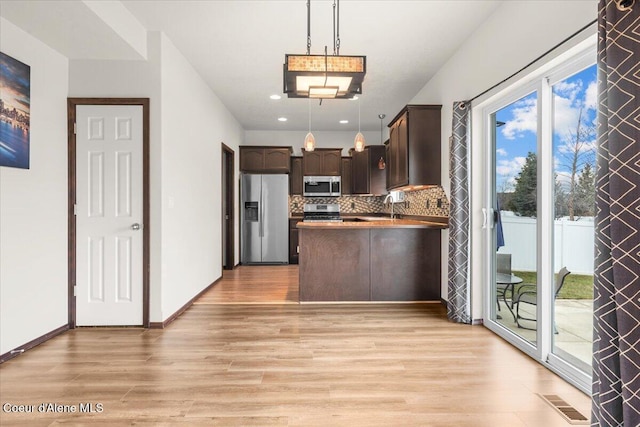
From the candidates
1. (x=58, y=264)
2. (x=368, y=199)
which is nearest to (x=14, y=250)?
(x=58, y=264)

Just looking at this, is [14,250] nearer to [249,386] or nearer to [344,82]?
[249,386]

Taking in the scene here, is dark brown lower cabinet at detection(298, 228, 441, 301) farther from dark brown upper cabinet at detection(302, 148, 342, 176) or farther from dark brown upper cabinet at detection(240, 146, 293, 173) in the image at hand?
dark brown upper cabinet at detection(302, 148, 342, 176)

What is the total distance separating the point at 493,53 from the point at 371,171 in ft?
13.9

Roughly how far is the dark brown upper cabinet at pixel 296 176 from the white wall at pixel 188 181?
2280mm

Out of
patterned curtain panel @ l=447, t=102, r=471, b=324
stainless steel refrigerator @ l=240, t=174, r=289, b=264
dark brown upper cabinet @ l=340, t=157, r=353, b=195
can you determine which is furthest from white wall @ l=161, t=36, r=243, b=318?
dark brown upper cabinet @ l=340, t=157, r=353, b=195

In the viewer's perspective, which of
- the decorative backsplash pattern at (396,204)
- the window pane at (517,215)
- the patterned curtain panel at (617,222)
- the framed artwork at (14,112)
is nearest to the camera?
the patterned curtain panel at (617,222)

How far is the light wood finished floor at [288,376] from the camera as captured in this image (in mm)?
2016

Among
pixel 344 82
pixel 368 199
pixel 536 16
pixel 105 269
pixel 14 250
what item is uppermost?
pixel 536 16

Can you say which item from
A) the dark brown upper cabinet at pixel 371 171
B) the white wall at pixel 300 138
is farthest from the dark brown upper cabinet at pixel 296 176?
the dark brown upper cabinet at pixel 371 171

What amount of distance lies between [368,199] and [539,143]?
5644mm

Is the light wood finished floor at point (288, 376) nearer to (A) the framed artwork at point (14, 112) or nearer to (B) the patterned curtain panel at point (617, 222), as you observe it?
(B) the patterned curtain panel at point (617, 222)

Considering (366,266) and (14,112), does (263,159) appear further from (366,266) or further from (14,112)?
(14,112)

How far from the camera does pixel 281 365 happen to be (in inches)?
104

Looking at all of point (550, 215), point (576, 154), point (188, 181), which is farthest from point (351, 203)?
point (576, 154)
